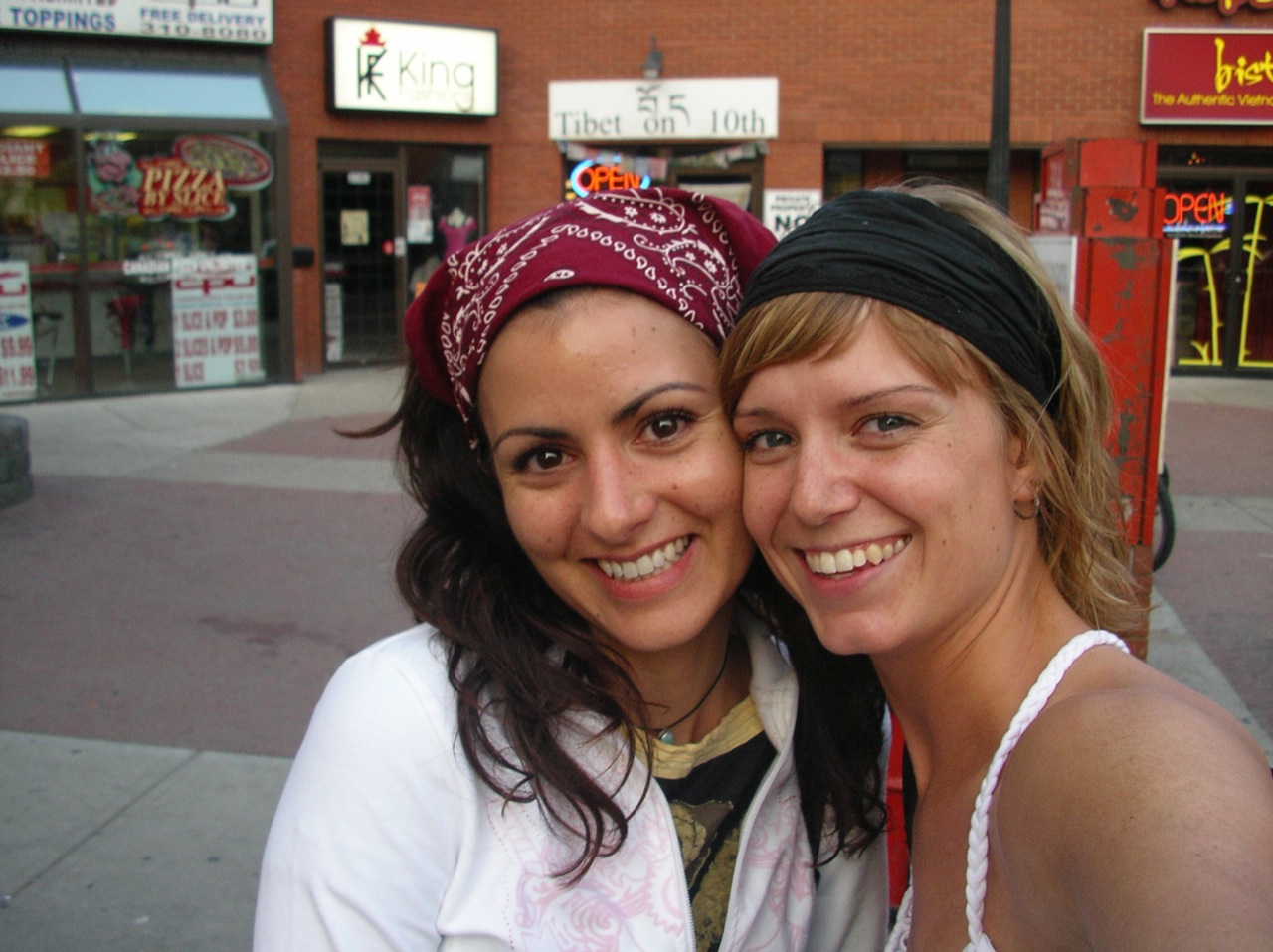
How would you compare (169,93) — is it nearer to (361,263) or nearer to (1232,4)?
(361,263)

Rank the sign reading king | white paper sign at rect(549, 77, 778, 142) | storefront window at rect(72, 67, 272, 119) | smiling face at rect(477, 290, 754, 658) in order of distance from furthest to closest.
A: white paper sign at rect(549, 77, 778, 142), the sign reading king, storefront window at rect(72, 67, 272, 119), smiling face at rect(477, 290, 754, 658)

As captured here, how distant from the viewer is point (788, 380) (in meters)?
1.65

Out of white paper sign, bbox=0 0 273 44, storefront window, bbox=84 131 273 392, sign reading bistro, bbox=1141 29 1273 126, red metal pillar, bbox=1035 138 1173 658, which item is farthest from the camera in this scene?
sign reading bistro, bbox=1141 29 1273 126

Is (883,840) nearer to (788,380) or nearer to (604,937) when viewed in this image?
(604,937)

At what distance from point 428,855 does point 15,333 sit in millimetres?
11897

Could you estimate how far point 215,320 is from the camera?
1316cm

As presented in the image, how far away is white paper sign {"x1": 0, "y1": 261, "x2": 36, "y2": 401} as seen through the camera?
1183 centimetres

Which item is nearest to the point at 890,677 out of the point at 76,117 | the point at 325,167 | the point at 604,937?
the point at 604,937

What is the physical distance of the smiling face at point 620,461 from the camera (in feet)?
5.68

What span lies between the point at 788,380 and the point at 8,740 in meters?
4.04

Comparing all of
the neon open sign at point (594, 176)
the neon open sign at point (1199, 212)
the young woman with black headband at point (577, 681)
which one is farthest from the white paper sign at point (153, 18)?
the young woman with black headband at point (577, 681)

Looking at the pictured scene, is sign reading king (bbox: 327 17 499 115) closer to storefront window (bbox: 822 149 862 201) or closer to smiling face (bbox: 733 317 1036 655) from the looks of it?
storefront window (bbox: 822 149 862 201)

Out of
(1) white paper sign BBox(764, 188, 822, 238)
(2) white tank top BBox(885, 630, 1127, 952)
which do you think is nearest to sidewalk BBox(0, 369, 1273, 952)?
(2) white tank top BBox(885, 630, 1127, 952)

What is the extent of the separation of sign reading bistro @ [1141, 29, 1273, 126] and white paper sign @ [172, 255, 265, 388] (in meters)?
9.99
